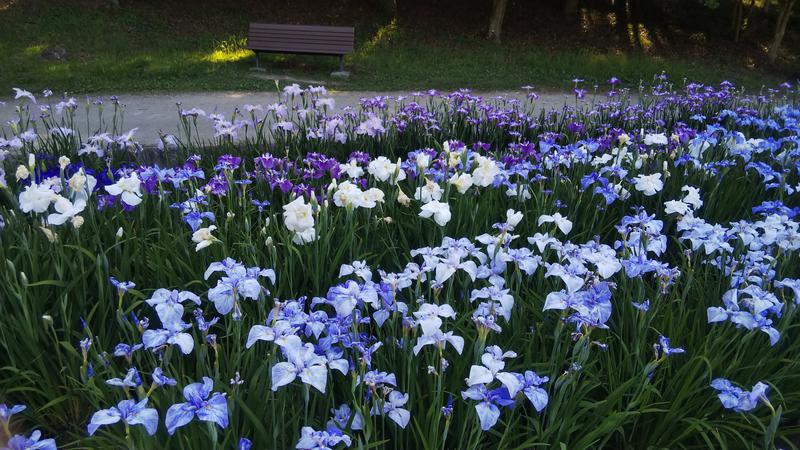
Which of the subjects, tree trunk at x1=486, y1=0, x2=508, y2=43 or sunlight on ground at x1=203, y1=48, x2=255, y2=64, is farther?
tree trunk at x1=486, y1=0, x2=508, y2=43

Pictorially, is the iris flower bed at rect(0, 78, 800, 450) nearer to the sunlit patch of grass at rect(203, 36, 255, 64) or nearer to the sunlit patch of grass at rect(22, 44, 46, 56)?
the sunlit patch of grass at rect(203, 36, 255, 64)

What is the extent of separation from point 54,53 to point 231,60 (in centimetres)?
268

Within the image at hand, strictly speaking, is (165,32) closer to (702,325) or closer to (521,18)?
(521,18)

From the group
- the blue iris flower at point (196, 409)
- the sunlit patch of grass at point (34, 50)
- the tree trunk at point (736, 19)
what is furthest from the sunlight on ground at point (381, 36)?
the blue iris flower at point (196, 409)

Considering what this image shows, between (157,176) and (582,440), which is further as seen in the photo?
(157,176)

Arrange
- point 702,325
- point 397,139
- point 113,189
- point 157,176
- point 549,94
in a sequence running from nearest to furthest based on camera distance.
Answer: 1. point 702,325
2. point 113,189
3. point 157,176
4. point 397,139
5. point 549,94

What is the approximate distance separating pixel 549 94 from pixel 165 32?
7.25 m

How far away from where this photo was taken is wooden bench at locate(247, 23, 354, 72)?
9.93 metres

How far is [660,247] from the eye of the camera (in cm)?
219

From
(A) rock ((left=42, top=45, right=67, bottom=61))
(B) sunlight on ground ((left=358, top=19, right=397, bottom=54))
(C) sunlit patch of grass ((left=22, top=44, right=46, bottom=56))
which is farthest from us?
(B) sunlight on ground ((left=358, top=19, right=397, bottom=54))

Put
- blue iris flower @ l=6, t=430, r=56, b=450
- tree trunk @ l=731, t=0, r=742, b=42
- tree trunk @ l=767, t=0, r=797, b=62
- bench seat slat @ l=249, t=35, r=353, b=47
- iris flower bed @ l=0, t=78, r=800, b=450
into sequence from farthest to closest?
tree trunk @ l=731, t=0, r=742, b=42, tree trunk @ l=767, t=0, r=797, b=62, bench seat slat @ l=249, t=35, r=353, b=47, iris flower bed @ l=0, t=78, r=800, b=450, blue iris flower @ l=6, t=430, r=56, b=450

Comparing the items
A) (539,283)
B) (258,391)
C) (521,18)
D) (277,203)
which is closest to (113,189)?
(277,203)

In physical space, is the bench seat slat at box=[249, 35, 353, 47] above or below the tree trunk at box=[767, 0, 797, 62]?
below

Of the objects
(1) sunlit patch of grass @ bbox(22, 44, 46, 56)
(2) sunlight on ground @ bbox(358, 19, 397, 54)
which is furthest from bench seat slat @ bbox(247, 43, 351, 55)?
(1) sunlit patch of grass @ bbox(22, 44, 46, 56)
